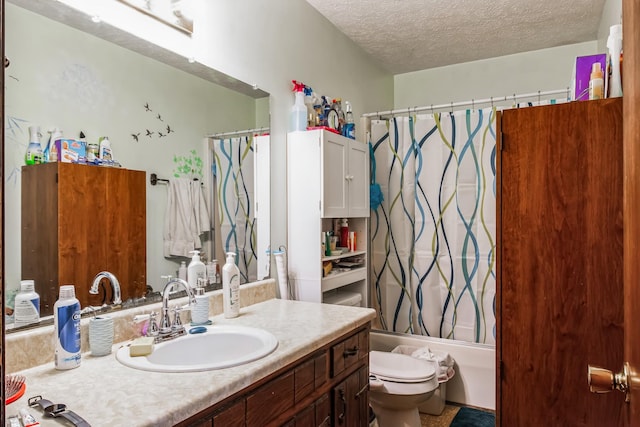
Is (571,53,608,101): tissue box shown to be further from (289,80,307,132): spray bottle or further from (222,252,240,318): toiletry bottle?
(222,252,240,318): toiletry bottle

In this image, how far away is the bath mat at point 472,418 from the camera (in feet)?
8.25

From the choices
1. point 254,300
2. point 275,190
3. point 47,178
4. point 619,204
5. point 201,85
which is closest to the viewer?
point 47,178

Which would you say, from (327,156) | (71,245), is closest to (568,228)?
(327,156)

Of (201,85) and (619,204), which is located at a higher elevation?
(201,85)

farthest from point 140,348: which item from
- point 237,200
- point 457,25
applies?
point 457,25

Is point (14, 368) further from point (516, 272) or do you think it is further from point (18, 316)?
point (516, 272)

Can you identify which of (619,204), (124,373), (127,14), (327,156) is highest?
(127,14)

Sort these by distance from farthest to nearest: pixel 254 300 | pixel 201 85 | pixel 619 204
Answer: pixel 254 300 → pixel 201 85 → pixel 619 204

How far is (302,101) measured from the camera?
237cm

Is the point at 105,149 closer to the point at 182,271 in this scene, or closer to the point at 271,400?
the point at 182,271

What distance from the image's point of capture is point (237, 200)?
2.02 m

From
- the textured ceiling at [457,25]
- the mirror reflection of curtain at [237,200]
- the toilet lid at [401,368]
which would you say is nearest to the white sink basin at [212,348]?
the mirror reflection of curtain at [237,200]

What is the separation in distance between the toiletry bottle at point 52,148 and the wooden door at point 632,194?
1393 millimetres

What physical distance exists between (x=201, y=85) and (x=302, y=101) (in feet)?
2.21
